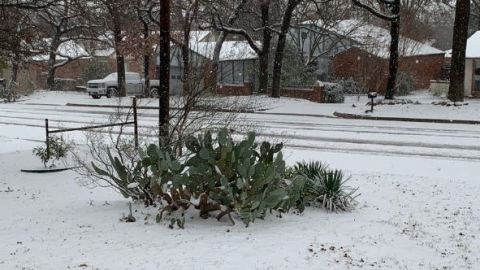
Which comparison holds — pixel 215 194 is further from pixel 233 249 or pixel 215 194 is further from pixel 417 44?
pixel 417 44

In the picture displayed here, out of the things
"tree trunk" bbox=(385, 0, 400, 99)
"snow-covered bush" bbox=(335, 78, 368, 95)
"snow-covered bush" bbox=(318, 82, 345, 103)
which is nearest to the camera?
"tree trunk" bbox=(385, 0, 400, 99)

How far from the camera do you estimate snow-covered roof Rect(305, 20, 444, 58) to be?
3741cm

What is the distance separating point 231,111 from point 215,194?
343 centimetres

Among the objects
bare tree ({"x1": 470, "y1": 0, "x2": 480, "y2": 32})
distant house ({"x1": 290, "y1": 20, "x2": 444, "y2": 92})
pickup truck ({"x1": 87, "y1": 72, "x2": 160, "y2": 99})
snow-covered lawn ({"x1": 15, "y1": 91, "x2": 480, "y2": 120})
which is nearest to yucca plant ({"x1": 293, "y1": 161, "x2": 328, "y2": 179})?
snow-covered lawn ({"x1": 15, "y1": 91, "x2": 480, "y2": 120})

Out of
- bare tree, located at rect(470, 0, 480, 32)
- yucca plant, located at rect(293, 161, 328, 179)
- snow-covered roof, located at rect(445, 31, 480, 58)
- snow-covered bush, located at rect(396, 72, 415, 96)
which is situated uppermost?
bare tree, located at rect(470, 0, 480, 32)

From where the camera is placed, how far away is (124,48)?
49.0 ft

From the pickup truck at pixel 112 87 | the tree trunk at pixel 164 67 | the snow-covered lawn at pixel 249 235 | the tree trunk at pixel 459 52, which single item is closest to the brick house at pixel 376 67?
the tree trunk at pixel 459 52

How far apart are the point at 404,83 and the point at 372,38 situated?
4.05m

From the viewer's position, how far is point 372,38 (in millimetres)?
39156

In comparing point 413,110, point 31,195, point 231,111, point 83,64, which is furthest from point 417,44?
point 31,195

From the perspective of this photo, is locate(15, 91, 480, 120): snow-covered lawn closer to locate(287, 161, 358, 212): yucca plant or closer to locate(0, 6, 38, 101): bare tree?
locate(0, 6, 38, 101): bare tree

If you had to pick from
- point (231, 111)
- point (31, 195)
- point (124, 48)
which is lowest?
point (31, 195)

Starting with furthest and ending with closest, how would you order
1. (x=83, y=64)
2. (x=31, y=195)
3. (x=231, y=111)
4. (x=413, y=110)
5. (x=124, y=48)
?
(x=83, y=64)
(x=413, y=110)
(x=124, y=48)
(x=231, y=111)
(x=31, y=195)

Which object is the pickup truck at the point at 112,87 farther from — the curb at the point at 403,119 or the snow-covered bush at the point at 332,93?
the curb at the point at 403,119
